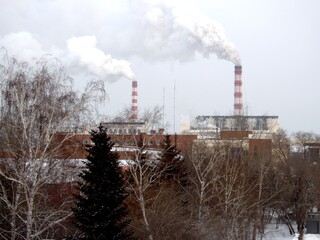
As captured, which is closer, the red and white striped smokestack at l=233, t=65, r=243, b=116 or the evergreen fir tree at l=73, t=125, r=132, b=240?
the evergreen fir tree at l=73, t=125, r=132, b=240

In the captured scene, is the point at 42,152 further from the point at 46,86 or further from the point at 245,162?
the point at 245,162

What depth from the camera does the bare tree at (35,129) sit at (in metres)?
15.4

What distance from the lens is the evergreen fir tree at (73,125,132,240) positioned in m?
14.6

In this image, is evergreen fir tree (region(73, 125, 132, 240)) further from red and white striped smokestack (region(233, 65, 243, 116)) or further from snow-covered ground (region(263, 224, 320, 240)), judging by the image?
red and white striped smokestack (region(233, 65, 243, 116))

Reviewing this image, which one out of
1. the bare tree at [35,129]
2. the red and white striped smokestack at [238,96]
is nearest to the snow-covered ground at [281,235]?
the bare tree at [35,129]

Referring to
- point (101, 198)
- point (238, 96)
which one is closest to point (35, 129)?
point (101, 198)

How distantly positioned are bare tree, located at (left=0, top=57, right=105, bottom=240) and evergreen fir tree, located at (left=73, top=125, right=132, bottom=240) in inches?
45.3

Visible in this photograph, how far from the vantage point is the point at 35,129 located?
53.4 ft

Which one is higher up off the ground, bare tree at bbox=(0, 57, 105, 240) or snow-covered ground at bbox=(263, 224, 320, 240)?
bare tree at bbox=(0, 57, 105, 240)

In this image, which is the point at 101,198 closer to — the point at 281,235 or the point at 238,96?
the point at 281,235

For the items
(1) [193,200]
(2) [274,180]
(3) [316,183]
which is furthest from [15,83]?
(3) [316,183]

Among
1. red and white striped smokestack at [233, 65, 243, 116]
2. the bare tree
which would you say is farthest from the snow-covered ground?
red and white striped smokestack at [233, 65, 243, 116]

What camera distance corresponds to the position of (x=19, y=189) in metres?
15.6

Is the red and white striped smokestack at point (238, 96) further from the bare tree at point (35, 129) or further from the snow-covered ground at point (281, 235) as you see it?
the bare tree at point (35, 129)
